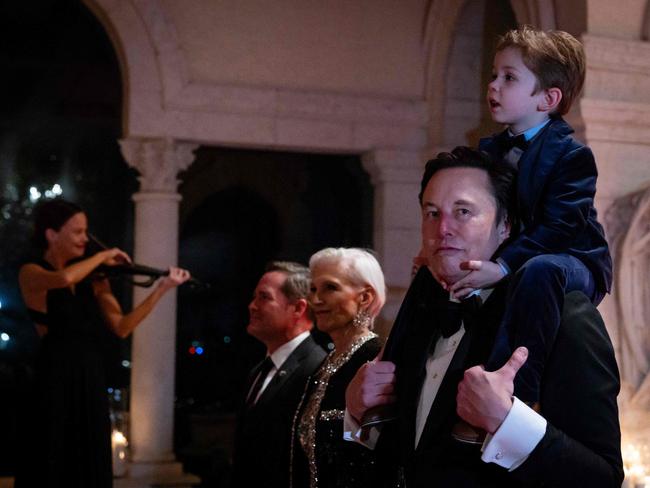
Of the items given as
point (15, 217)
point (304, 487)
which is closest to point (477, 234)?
point (304, 487)

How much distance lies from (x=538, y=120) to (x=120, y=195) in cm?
752

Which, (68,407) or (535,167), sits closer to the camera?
(535,167)

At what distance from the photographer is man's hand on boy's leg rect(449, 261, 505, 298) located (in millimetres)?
1791

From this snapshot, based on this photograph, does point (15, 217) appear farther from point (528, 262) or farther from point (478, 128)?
point (528, 262)

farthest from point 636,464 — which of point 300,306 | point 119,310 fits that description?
point 119,310

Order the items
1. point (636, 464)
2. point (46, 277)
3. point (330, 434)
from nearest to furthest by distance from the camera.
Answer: point (330, 434), point (636, 464), point (46, 277)

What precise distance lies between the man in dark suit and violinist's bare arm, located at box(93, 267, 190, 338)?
121 cm

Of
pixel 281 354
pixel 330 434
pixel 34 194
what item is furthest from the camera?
pixel 34 194

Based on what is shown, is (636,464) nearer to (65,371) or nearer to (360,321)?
(360,321)

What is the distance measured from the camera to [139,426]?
23.8 feet

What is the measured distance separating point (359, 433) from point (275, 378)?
1837mm

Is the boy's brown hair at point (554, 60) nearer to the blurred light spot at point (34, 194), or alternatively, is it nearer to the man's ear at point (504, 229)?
the man's ear at point (504, 229)

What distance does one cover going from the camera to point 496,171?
6.24ft

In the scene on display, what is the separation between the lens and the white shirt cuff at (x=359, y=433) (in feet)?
6.85
